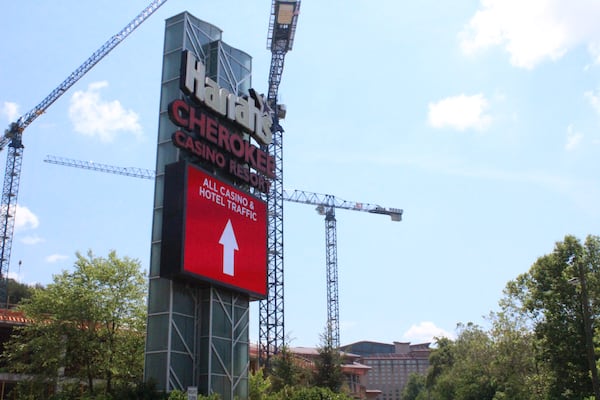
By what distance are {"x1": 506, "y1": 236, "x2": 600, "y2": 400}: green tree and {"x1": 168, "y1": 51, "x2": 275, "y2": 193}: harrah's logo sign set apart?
85.6 ft

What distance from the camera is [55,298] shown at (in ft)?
134

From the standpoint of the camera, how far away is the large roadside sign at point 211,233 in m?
32.2

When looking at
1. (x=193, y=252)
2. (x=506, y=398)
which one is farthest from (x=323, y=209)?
(x=193, y=252)

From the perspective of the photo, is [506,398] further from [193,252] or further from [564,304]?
[193,252]

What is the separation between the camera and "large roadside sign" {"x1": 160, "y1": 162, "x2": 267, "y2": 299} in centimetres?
3216

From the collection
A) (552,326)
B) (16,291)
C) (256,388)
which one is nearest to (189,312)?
(256,388)

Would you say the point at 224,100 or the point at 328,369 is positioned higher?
the point at 224,100

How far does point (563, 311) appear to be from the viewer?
2051 inches

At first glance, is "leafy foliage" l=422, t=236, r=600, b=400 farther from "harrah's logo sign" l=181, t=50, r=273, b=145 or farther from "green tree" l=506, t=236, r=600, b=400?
"harrah's logo sign" l=181, t=50, r=273, b=145

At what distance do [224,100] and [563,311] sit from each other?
32.3 meters

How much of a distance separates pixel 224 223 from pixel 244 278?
3.35m

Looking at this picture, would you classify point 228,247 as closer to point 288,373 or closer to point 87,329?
point 87,329

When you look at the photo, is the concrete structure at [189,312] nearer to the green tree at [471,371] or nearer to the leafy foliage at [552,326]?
the leafy foliage at [552,326]

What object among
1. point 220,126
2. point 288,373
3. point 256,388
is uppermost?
point 220,126
